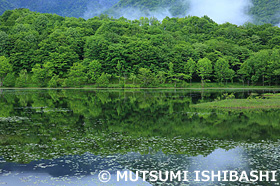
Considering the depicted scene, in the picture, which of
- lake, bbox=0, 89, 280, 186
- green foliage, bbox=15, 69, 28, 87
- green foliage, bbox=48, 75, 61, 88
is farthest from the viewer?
green foliage, bbox=15, 69, 28, 87

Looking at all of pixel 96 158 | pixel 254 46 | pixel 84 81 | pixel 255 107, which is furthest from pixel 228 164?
pixel 254 46

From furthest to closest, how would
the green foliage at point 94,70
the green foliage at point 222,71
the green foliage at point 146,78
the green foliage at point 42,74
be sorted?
the green foliage at point 222,71, the green foliage at point 94,70, the green foliage at point 146,78, the green foliage at point 42,74

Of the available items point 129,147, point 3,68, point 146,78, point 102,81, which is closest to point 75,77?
point 102,81

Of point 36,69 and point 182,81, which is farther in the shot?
point 182,81

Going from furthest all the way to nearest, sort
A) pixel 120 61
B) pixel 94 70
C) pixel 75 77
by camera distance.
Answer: pixel 120 61
pixel 94 70
pixel 75 77

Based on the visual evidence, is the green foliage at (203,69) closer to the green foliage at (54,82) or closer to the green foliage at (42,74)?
the green foliage at (54,82)

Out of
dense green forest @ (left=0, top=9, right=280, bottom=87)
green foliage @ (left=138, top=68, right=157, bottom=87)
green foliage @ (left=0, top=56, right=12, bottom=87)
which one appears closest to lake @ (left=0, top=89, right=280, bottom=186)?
green foliage @ (left=138, top=68, right=157, bottom=87)

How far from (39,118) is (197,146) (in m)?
15.1

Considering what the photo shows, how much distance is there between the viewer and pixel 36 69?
80938 mm

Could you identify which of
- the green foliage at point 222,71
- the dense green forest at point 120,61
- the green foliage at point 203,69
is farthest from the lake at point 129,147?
the green foliage at point 222,71

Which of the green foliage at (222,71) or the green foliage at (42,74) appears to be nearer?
the green foliage at (42,74)

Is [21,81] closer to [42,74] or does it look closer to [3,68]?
[42,74]

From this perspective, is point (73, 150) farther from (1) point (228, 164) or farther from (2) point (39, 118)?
(2) point (39, 118)

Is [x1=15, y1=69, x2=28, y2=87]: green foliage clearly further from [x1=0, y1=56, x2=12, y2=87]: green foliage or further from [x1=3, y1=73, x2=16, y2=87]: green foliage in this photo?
[x1=0, y1=56, x2=12, y2=87]: green foliage
